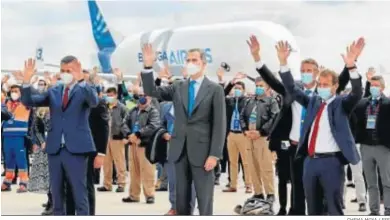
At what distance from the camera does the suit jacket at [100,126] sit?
820 centimetres

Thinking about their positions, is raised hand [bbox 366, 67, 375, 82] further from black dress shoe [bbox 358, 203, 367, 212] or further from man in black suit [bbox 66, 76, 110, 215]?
man in black suit [bbox 66, 76, 110, 215]

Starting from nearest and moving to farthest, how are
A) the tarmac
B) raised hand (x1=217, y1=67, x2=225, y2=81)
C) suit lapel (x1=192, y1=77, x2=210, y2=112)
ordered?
suit lapel (x1=192, y1=77, x2=210, y2=112) → the tarmac → raised hand (x1=217, y1=67, x2=225, y2=81)

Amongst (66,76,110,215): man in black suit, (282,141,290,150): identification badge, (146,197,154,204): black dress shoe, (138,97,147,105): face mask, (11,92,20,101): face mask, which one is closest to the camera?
(66,76,110,215): man in black suit

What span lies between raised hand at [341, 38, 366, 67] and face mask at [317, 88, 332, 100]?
0.40m

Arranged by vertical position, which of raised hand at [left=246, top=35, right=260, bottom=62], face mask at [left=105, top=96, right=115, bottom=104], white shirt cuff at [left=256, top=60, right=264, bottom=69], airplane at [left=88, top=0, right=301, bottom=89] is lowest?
face mask at [left=105, top=96, right=115, bottom=104]

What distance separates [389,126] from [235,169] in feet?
12.6

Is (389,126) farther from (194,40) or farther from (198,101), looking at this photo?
(194,40)

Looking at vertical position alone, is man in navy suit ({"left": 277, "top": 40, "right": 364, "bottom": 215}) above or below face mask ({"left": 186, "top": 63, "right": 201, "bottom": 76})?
below

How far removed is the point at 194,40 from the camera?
35125 millimetres

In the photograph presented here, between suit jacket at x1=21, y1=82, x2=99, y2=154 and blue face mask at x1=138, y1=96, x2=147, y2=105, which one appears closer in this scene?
suit jacket at x1=21, y1=82, x2=99, y2=154

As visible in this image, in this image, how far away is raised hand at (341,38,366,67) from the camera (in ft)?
21.5

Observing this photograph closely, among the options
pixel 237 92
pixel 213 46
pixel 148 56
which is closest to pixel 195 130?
pixel 148 56

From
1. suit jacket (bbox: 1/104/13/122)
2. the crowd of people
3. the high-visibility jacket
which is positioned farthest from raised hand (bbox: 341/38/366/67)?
the high-visibility jacket
